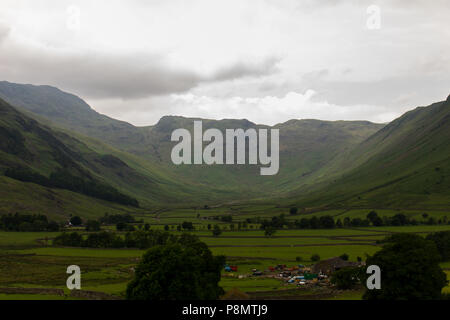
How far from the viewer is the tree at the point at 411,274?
2219 inches

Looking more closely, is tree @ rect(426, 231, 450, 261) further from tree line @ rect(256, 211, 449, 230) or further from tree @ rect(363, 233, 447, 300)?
tree line @ rect(256, 211, 449, 230)

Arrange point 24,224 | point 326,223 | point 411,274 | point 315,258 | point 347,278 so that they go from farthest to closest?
point 326,223 < point 24,224 < point 315,258 < point 347,278 < point 411,274

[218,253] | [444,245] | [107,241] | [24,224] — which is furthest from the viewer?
[24,224]

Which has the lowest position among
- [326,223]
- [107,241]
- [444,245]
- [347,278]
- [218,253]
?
[218,253]

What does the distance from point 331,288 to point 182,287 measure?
43.3 meters

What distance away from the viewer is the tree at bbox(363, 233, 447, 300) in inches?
2219

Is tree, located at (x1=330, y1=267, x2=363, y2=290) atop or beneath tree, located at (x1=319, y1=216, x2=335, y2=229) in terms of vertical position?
A: beneath

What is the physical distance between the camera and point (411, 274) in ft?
188

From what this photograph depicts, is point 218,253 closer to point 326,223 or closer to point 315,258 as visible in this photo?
point 315,258

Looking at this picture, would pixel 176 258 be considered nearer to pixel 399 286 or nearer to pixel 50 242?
pixel 399 286

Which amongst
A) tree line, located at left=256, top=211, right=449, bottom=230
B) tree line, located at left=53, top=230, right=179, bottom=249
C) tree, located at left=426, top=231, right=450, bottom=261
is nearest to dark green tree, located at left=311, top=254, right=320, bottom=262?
tree, located at left=426, top=231, right=450, bottom=261

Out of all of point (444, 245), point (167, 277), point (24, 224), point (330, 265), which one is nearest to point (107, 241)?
point (24, 224)

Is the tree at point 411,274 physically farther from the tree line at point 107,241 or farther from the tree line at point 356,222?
the tree line at point 356,222
